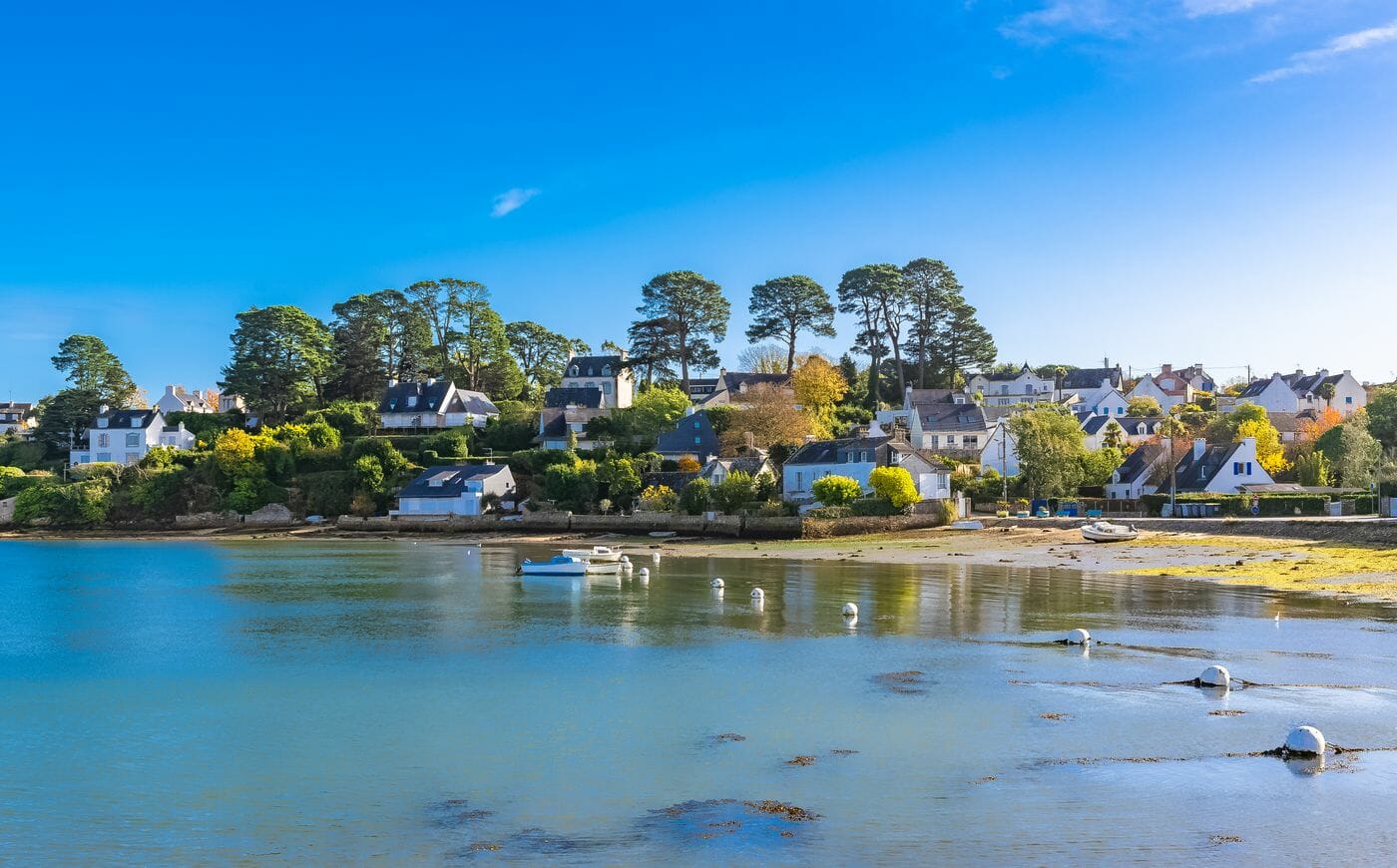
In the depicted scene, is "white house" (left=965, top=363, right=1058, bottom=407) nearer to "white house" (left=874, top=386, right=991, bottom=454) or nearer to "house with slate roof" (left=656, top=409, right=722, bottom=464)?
"white house" (left=874, top=386, right=991, bottom=454)

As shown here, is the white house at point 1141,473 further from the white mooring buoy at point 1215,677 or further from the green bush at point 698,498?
the white mooring buoy at point 1215,677

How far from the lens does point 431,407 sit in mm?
94500

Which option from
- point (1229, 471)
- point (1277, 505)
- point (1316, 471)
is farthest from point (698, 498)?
point (1316, 471)

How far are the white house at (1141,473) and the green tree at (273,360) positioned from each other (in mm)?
70753

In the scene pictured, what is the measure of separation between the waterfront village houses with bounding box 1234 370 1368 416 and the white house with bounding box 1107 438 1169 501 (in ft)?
102

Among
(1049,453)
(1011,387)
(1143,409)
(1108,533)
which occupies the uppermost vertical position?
(1011,387)

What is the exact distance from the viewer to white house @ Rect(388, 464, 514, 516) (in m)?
78.2

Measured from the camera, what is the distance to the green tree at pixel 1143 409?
94438 mm

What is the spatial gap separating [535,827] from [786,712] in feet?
23.3

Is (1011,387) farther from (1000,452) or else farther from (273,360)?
(273,360)

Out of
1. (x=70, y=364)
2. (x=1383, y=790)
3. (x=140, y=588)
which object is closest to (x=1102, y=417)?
(x=140, y=588)

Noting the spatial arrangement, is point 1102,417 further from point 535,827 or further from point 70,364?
point 70,364

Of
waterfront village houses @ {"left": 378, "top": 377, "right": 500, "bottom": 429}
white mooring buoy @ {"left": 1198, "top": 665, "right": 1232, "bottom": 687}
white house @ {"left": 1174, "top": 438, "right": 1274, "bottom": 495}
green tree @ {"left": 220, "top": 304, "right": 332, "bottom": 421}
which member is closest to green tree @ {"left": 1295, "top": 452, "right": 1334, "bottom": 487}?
white house @ {"left": 1174, "top": 438, "right": 1274, "bottom": 495}

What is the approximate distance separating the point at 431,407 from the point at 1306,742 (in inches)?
3390
